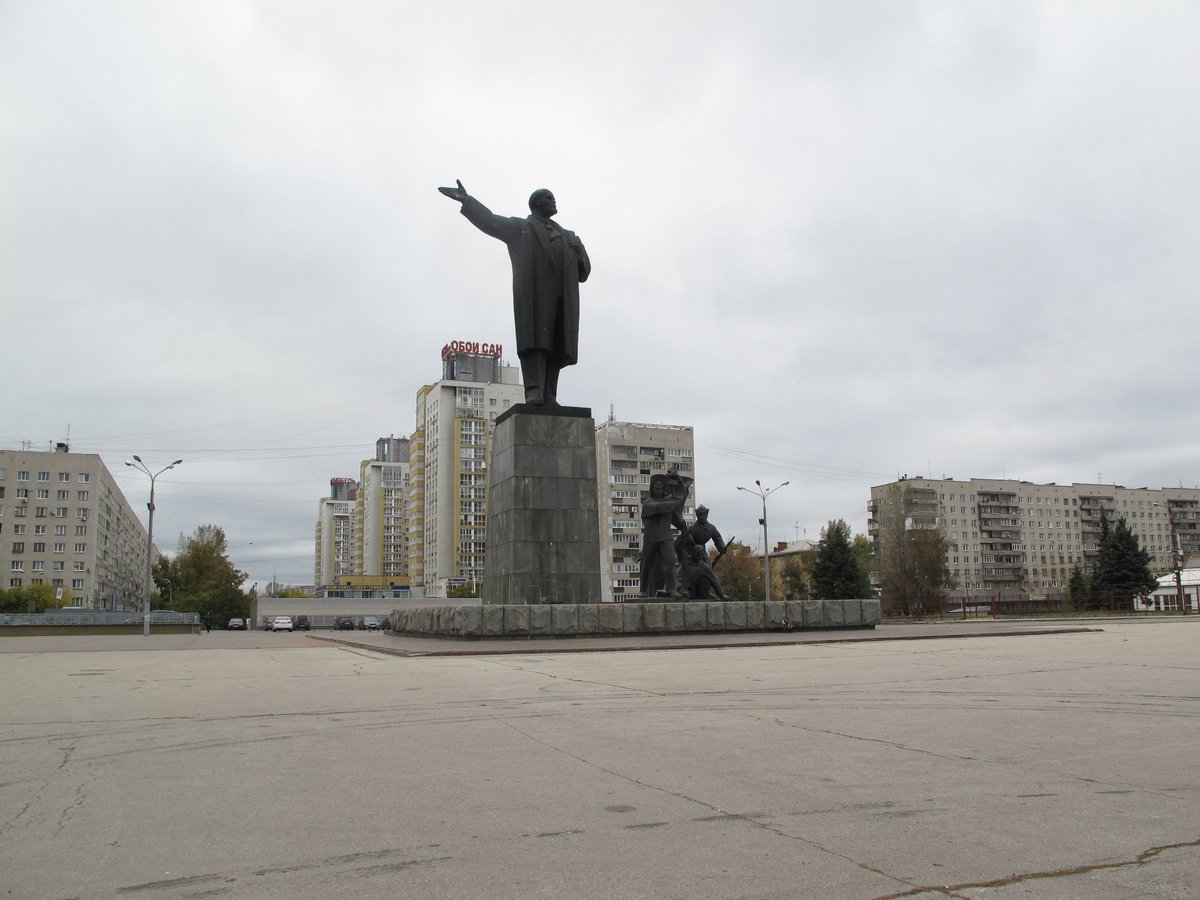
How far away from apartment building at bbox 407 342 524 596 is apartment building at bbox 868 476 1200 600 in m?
41.1

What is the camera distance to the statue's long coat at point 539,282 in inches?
842

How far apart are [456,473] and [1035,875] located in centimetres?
9232

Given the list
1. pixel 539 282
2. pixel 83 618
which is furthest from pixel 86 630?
pixel 539 282

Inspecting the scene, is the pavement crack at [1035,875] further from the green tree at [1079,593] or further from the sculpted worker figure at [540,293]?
the green tree at [1079,593]

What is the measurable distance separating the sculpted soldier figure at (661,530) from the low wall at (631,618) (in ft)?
7.70

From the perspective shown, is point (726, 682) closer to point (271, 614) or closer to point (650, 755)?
point (650, 755)

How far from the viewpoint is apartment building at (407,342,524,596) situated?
309 ft

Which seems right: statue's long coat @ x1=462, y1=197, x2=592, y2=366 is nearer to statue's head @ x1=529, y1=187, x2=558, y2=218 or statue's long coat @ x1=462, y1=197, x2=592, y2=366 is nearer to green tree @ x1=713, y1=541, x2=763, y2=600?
statue's head @ x1=529, y1=187, x2=558, y2=218

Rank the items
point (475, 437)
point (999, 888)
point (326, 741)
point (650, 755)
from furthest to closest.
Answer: point (475, 437) → point (326, 741) → point (650, 755) → point (999, 888)

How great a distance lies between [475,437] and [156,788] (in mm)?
89860

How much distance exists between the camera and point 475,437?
94.5m

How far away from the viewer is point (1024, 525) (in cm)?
10638

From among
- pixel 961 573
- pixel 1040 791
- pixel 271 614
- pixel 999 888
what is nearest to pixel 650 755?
pixel 1040 791

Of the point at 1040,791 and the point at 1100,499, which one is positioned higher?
the point at 1100,499
